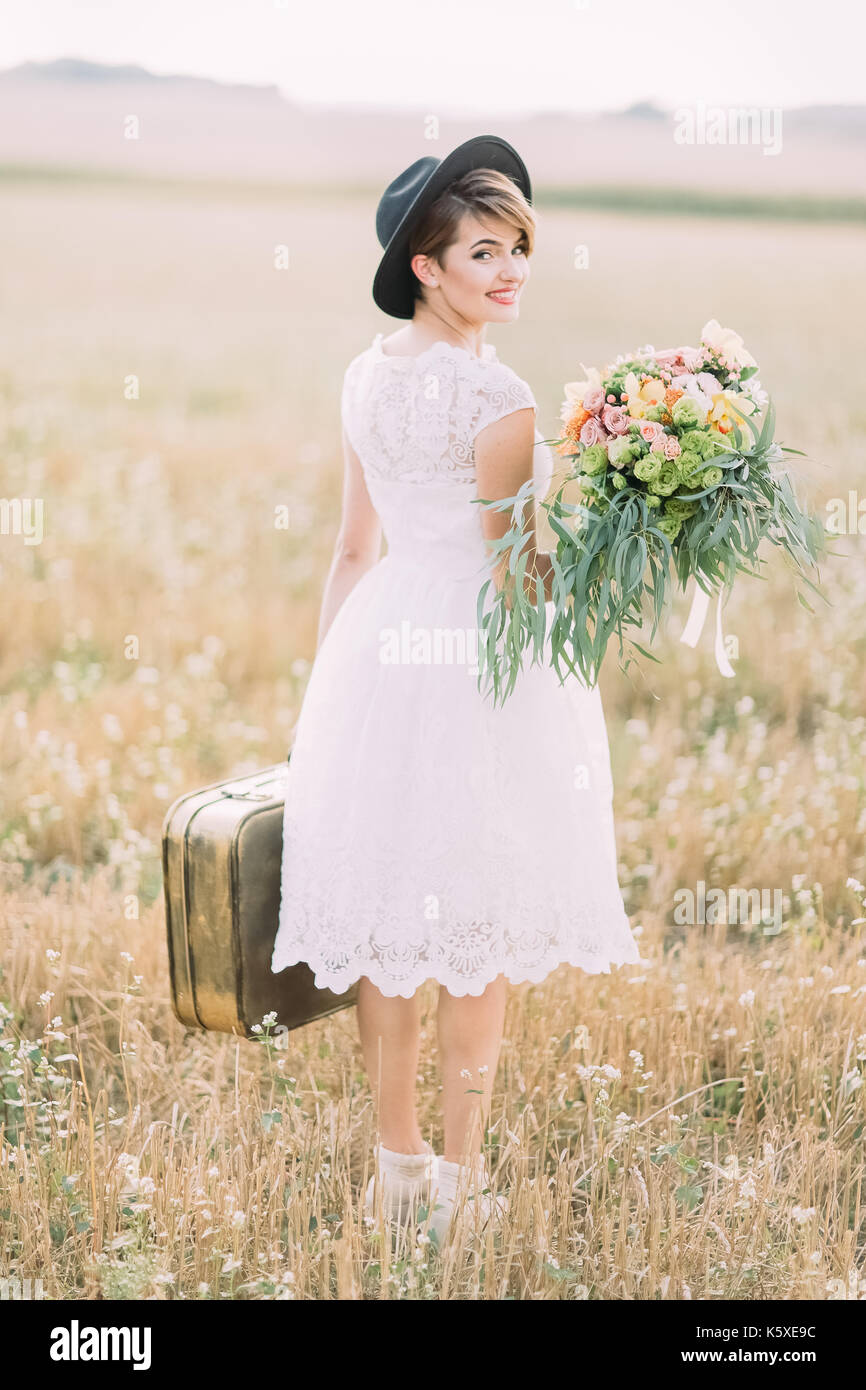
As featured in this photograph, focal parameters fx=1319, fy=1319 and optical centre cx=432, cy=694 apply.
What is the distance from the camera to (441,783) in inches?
110

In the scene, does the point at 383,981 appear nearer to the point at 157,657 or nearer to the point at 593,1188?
the point at 593,1188

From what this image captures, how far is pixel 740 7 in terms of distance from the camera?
15.8 m

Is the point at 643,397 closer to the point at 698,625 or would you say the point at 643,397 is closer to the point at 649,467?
the point at 649,467

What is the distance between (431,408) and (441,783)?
0.79 m

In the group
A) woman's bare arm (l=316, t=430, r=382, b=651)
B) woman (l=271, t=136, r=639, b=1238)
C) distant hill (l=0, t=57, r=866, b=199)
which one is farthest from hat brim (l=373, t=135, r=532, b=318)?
distant hill (l=0, t=57, r=866, b=199)

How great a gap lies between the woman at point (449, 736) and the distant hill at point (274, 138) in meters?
23.8

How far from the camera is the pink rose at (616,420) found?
253cm

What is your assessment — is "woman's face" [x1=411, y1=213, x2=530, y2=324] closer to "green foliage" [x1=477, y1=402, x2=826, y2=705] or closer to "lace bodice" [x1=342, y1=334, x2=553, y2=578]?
"lace bodice" [x1=342, y1=334, x2=553, y2=578]

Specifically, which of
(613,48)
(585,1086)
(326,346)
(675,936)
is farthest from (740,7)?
(585,1086)

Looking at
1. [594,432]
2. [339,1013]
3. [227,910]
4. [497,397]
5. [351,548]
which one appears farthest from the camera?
[339,1013]

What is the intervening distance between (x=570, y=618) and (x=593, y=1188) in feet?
4.19

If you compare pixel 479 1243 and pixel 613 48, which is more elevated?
pixel 613 48

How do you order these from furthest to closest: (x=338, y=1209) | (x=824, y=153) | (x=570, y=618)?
(x=824, y=153) < (x=338, y=1209) < (x=570, y=618)

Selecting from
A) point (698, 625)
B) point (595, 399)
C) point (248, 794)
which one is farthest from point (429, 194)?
point (248, 794)
